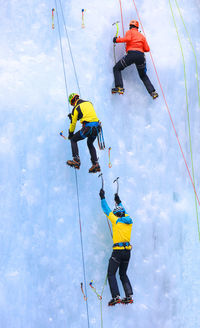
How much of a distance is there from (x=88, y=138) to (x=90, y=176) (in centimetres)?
72

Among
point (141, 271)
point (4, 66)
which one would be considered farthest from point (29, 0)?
point (141, 271)

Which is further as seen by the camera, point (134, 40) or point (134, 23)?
point (134, 23)

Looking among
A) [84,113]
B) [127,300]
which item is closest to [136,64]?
[84,113]

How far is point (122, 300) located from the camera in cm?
634

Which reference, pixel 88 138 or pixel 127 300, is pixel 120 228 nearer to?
pixel 127 300

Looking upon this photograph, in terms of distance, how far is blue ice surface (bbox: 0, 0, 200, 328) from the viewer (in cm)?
666

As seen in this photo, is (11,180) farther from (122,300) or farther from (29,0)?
(29,0)

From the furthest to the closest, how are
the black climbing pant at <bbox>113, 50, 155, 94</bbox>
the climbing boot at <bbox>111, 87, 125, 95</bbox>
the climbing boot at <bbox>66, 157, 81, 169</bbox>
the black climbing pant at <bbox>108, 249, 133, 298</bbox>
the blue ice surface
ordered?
the climbing boot at <bbox>111, 87, 125, 95</bbox> < the black climbing pant at <bbox>113, 50, 155, 94</bbox> < the blue ice surface < the climbing boot at <bbox>66, 157, 81, 169</bbox> < the black climbing pant at <bbox>108, 249, 133, 298</bbox>

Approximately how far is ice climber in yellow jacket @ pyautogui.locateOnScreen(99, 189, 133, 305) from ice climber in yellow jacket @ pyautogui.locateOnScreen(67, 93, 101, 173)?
1.84 feet

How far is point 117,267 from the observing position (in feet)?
21.1

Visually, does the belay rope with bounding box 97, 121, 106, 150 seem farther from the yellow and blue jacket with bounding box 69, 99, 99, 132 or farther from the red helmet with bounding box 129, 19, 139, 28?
the red helmet with bounding box 129, 19, 139, 28

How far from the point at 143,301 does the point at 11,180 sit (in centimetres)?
274

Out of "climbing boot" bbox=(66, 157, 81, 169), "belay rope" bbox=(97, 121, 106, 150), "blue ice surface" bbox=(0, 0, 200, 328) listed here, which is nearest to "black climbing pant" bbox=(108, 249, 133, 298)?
"blue ice surface" bbox=(0, 0, 200, 328)

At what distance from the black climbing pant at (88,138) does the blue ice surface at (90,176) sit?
472mm
